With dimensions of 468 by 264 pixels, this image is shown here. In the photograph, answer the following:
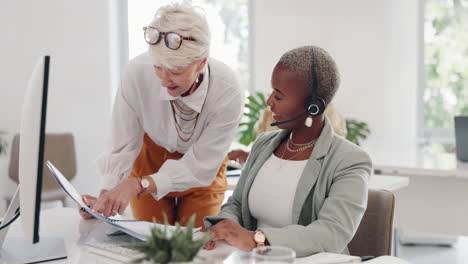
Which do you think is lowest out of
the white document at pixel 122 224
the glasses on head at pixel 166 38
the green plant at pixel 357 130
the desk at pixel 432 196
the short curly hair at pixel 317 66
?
the desk at pixel 432 196

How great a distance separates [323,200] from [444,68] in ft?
13.4

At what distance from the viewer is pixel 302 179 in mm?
1659

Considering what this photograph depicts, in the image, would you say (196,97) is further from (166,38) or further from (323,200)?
(323,200)

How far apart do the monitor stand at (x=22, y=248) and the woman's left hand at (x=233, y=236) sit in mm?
386

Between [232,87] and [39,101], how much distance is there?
1004 millimetres

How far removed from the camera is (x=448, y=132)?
5.29 m

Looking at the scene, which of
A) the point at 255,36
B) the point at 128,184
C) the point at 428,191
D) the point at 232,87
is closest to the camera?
the point at 128,184

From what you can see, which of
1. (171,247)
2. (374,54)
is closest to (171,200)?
(171,247)

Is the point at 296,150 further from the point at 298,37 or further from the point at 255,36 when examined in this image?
the point at 255,36

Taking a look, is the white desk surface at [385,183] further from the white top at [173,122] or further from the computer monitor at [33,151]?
the computer monitor at [33,151]

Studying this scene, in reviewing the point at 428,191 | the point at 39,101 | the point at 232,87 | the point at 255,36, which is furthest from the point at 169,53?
the point at 255,36

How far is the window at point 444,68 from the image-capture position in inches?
205

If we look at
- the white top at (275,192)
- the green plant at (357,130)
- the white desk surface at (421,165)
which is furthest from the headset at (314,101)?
the green plant at (357,130)

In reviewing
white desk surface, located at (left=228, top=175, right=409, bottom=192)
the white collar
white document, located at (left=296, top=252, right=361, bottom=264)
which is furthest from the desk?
white document, located at (left=296, top=252, right=361, bottom=264)
